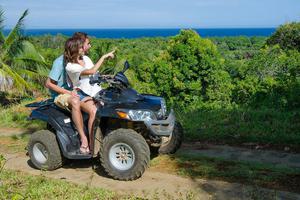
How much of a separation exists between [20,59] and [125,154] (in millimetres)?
12298

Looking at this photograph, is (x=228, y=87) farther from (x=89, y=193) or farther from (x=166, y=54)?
(x=89, y=193)

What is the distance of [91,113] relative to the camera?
20.5 feet

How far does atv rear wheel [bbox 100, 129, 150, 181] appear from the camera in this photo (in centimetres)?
593

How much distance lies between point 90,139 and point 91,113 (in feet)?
1.29

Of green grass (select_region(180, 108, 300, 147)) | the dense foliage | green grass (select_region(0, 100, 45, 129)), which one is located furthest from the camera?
green grass (select_region(0, 100, 45, 129))

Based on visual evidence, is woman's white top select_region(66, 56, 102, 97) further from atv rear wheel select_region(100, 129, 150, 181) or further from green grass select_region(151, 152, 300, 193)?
green grass select_region(151, 152, 300, 193)

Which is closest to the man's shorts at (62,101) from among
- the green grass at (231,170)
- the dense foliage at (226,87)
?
the dense foliage at (226,87)

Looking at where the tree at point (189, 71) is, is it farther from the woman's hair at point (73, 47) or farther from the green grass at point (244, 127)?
the woman's hair at point (73, 47)

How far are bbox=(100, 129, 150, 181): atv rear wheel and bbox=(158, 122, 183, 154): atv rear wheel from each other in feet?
3.44

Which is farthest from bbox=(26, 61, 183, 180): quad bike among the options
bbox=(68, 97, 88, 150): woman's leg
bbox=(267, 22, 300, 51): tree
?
bbox=(267, 22, 300, 51): tree

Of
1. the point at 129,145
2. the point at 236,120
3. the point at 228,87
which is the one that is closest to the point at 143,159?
the point at 129,145

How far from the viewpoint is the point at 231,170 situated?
6.41m

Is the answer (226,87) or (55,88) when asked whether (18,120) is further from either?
(226,87)

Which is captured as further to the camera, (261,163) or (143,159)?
(261,163)
